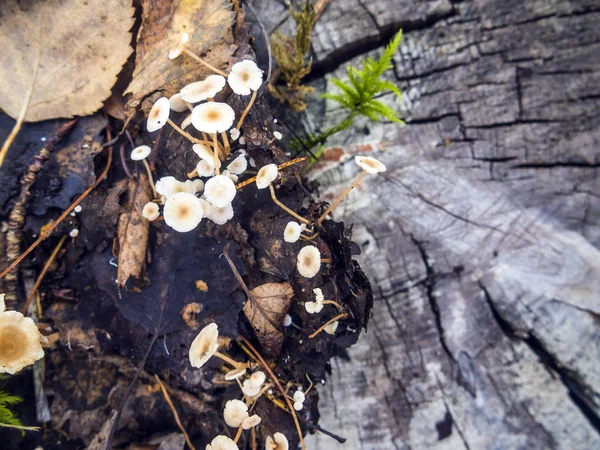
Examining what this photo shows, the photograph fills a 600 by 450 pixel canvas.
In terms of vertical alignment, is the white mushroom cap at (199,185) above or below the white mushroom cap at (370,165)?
above

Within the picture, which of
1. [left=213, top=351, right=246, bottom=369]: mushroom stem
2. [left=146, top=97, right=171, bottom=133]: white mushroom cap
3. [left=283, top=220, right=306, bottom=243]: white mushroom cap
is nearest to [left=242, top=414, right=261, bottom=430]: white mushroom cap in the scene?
[left=213, top=351, right=246, bottom=369]: mushroom stem

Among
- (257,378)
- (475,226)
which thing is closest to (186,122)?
(257,378)

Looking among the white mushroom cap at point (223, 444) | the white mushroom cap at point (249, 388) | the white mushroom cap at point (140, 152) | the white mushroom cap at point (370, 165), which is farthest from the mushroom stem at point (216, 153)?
the white mushroom cap at point (223, 444)

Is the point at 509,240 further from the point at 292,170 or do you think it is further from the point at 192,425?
the point at 192,425

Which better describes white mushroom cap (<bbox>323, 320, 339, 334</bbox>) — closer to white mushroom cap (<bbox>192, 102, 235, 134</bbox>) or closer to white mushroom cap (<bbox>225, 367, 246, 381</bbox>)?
white mushroom cap (<bbox>225, 367, 246, 381</bbox>)

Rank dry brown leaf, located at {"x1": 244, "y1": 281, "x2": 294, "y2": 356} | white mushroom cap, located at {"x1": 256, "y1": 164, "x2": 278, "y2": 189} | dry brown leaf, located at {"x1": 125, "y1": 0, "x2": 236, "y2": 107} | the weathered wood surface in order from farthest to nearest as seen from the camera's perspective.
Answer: the weathered wood surface < dry brown leaf, located at {"x1": 125, "y1": 0, "x2": 236, "y2": 107} < dry brown leaf, located at {"x1": 244, "y1": 281, "x2": 294, "y2": 356} < white mushroom cap, located at {"x1": 256, "y1": 164, "x2": 278, "y2": 189}

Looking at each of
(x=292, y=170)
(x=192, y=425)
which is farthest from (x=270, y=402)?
(x=292, y=170)

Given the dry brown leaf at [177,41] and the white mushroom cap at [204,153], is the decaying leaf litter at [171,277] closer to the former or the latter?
the dry brown leaf at [177,41]
